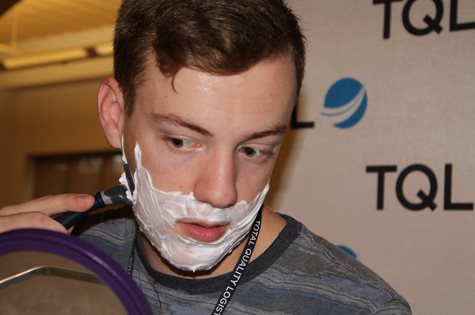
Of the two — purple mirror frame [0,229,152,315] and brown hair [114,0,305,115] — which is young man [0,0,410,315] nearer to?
brown hair [114,0,305,115]

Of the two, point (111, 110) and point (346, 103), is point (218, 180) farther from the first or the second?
point (346, 103)

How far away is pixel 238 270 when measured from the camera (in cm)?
156

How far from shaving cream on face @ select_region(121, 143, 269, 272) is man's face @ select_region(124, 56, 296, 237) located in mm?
21

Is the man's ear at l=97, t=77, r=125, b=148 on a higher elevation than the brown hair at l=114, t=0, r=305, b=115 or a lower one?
lower

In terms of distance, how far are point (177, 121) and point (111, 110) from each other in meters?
0.31

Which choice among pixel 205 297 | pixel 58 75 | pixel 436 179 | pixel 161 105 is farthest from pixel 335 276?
pixel 58 75

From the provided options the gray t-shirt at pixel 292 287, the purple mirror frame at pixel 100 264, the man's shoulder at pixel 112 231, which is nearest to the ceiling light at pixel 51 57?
the man's shoulder at pixel 112 231

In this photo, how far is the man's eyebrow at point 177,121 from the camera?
138 centimetres

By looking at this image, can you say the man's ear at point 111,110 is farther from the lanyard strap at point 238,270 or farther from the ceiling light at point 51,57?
the ceiling light at point 51,57

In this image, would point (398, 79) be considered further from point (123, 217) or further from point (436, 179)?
point (123, 217)

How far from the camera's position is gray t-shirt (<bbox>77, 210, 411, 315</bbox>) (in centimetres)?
152

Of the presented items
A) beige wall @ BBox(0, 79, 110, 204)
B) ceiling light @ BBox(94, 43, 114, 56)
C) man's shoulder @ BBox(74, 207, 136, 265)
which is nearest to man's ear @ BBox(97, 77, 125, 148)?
man's shoulder @ BBox(74, 207, 136, 265)

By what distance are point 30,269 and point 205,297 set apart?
52 cm

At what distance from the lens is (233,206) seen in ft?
4.81
